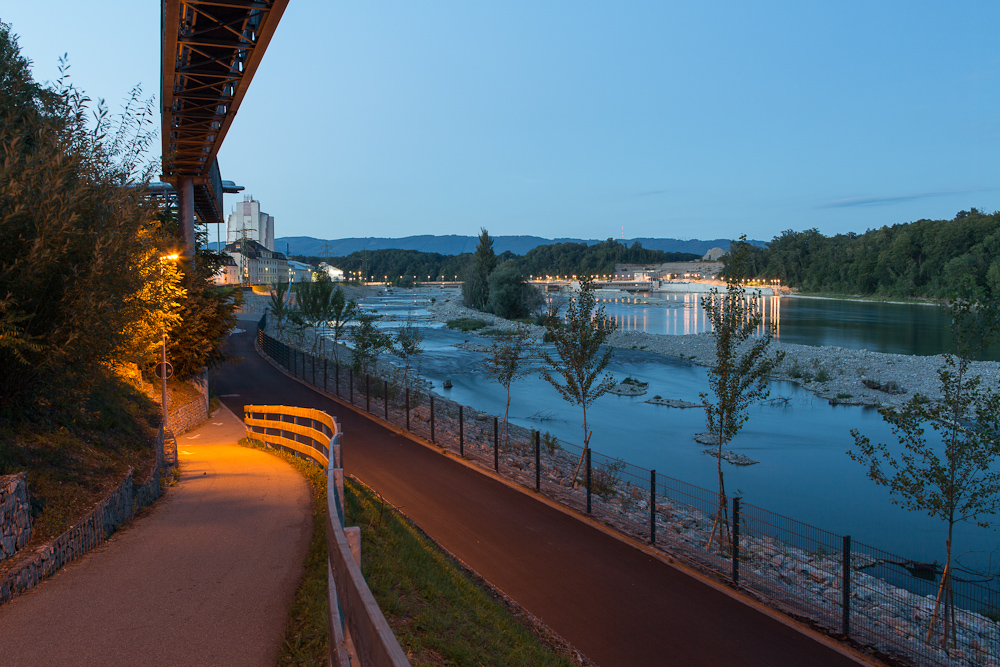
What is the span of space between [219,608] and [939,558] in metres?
16.2

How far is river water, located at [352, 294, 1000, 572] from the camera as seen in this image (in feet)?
57.7

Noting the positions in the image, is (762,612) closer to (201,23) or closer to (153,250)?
(153,250)

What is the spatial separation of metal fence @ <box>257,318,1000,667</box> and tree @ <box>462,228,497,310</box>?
273ft

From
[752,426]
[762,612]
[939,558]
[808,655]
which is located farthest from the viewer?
[752,426]

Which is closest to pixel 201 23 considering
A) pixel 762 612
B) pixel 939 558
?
pixel 762 612

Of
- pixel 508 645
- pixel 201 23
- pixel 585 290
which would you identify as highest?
pixel 201 23

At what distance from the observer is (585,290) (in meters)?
18.3

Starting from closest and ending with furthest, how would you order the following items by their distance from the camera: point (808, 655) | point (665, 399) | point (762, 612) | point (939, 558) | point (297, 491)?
point (808, 655) < point (762, 612) < point (297, 491) < point (939, 558) < point (665, 399)

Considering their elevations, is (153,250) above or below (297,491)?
above

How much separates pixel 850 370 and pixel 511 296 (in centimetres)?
5626

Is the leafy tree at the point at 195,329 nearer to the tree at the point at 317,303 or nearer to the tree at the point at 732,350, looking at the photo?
the tree at the point at 732,350

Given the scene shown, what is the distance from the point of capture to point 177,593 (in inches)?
249

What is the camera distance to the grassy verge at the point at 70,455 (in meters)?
7.46

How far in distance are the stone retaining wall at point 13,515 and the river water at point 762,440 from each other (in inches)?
674
